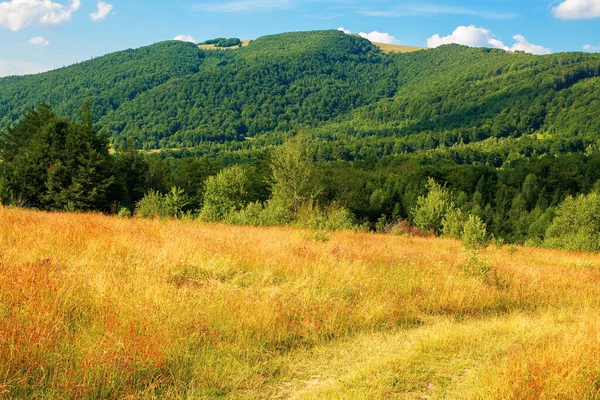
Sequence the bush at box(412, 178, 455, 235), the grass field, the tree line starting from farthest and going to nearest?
the bush at box(412, 178, 455, 235), the tree line, the grass field

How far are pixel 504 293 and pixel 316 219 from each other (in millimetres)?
12276

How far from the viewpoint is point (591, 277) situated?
1204 cm

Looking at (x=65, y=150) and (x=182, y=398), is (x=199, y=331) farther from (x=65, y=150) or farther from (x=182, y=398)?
A: (x=65, y=150)

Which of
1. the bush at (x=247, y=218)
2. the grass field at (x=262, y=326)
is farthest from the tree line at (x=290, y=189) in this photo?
the grass field at (x=262, y=326)

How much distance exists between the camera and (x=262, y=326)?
5.67 metres

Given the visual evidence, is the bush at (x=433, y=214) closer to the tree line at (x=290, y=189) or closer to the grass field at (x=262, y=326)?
the tree line at (x=290, y=189)

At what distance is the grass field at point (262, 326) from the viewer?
13.7 feet

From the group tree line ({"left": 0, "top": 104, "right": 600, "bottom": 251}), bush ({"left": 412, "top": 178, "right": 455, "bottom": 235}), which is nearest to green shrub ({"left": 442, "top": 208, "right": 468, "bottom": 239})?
tree line ({"left": 0, "top": 104, "right": 600, "bottom": 251})

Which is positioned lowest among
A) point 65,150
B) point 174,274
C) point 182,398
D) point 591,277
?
point 591,277

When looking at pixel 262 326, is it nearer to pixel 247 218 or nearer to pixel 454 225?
pixel 247 218

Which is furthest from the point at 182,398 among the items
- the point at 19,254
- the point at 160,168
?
the point at 160,168

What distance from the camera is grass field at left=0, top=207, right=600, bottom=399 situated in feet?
13.7

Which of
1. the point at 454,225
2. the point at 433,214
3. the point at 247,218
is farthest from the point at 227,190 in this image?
the point at 433,214

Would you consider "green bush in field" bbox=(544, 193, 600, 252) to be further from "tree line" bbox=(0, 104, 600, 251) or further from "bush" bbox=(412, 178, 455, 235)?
"bush" bbox=(412, 178, 455, 235)
